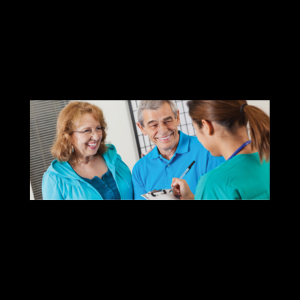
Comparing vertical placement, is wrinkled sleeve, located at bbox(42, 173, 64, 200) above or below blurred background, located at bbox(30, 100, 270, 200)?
below

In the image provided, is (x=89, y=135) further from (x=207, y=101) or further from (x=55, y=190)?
(x=207, y=101)

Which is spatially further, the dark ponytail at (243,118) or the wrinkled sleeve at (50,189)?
the wrinkled sleeve at (50,189)

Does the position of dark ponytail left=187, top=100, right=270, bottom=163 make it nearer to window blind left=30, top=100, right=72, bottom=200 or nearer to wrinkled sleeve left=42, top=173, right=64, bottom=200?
window blind left=30, top=100, right=72, bottom=200

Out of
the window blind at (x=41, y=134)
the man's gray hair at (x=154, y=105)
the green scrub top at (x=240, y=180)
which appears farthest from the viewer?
the window blind at (x=41, y=134)

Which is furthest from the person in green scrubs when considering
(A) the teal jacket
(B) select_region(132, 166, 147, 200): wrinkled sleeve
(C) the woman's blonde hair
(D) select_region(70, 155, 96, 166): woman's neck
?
(D) select_region(70, 155, 96, 166): woman's neck

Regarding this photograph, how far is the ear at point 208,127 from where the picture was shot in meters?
3.76

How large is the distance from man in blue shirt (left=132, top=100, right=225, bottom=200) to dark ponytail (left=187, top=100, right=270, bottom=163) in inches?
12.7

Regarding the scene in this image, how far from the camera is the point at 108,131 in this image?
13.2ft

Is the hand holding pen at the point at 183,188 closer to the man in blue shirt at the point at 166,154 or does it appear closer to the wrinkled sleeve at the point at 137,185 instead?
the man in blue shirt at the point at 166,154

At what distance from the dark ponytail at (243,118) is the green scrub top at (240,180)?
0.41ft

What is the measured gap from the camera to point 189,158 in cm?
391

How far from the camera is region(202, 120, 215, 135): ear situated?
376 centimetres

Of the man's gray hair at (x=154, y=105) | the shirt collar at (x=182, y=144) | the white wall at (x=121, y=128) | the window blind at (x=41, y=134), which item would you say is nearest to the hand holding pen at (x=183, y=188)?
the shirt collar at (x=182, y=144)

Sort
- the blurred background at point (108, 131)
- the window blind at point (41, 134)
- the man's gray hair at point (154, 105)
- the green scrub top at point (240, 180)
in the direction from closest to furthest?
the green scrub top at point (240, 180) < the man's gray hair at point (154, 105) < the blurred background at point (108, 131) < the window blind at point (41, 134)
